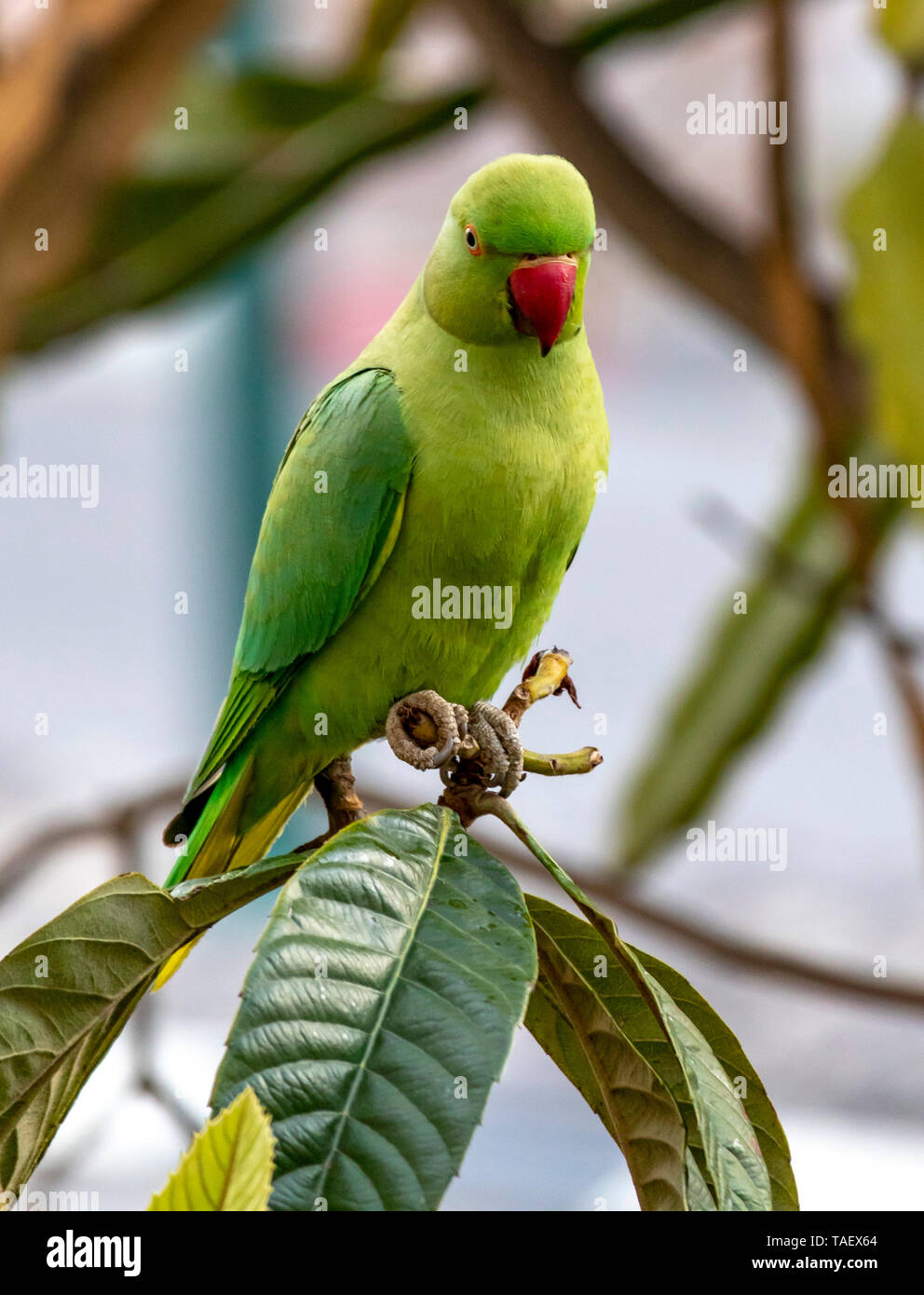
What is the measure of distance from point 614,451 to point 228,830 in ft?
5.66

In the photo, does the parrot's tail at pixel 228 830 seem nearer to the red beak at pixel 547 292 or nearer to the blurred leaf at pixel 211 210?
the red beak at pixel 547 292

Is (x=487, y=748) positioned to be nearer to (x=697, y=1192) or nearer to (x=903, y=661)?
(x=697, y=1192)

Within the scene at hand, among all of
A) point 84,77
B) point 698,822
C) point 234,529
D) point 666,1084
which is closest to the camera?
point 666,1084

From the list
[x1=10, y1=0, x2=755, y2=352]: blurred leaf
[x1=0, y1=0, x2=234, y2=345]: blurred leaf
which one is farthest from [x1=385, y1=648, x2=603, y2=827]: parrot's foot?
[x1=10, y1=0, x2=755, y2=352]: blurred leaf

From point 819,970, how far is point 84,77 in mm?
1030

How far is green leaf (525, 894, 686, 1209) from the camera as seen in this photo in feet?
1.77

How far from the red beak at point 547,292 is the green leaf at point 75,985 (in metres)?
0.31

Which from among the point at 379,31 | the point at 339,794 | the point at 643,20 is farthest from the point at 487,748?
the point at 379,31

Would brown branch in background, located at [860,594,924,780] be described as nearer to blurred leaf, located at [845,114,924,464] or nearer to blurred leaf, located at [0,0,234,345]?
blurred leaf, located at [845,114,924,464]

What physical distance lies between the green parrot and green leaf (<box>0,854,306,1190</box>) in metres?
0.12

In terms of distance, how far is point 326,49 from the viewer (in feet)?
8.89

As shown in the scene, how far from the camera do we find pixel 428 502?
0.74 metres
